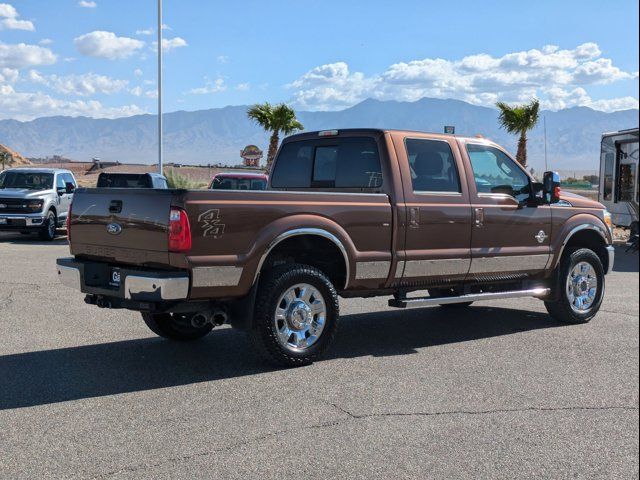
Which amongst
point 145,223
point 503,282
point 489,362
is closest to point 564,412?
point 489,362

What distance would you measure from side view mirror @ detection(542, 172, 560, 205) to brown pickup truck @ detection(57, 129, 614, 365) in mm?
16

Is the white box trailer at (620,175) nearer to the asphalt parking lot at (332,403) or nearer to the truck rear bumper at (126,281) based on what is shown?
the asphalt parking lot at (332,403)

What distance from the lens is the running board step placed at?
6852 millimetres

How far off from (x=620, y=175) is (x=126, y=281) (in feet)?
52.5

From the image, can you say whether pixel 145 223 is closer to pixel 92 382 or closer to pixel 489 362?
pixel 92 382

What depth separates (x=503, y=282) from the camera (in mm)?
7785

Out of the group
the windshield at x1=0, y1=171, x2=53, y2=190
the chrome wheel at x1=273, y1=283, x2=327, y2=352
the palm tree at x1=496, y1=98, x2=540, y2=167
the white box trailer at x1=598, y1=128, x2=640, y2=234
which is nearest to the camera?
the chrome wheel at x1=273, y1=283, x2=327, y2=352

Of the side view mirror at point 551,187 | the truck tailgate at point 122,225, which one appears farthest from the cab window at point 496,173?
the truck tailgate at point 122,225

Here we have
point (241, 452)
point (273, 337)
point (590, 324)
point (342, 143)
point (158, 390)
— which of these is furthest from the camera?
point (590, 324)

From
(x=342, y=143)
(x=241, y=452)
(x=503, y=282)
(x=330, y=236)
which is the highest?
(x=342, y=143)

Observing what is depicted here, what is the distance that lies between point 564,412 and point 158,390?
2911 millimetres

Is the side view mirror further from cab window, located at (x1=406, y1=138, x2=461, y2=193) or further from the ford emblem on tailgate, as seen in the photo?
the ford emblem on tailgate

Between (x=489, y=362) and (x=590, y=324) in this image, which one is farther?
(x=590, y=324)

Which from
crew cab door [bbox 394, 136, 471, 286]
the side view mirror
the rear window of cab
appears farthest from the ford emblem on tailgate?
the side view mirror
